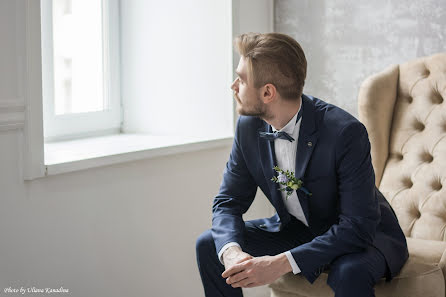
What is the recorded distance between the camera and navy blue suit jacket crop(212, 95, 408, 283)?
197cm

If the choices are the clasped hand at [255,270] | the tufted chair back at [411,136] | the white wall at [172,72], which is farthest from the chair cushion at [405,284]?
the white wall at [172,72]

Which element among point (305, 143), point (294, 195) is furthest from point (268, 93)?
point (294, 195)

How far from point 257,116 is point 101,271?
0.89 m

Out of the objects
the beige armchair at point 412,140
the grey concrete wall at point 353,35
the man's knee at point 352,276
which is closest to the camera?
the man's knee at point 352,276

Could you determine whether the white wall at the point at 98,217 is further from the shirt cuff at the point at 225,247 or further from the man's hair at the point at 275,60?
the man's hair at the point at 275,60

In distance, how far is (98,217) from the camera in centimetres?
241

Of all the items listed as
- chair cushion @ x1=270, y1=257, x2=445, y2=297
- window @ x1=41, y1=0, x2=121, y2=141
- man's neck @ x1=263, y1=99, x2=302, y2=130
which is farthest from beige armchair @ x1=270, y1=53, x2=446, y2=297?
window @ x1=41, y1=0, x2=121, y2=141

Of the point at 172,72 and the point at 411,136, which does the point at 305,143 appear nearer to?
the point at 411,136

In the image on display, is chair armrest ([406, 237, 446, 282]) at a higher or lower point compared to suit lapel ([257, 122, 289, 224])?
lower

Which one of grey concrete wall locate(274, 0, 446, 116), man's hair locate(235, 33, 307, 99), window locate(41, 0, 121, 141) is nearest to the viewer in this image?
man's hair locate(235, 33, 307, 99)

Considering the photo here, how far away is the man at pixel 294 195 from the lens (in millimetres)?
1961

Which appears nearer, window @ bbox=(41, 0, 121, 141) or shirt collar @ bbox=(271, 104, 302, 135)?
shirt collar @ bbox=(271, 104, 302, 135)

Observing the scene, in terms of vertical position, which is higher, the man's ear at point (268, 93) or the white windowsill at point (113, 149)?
the man's ear at point (268, 93)

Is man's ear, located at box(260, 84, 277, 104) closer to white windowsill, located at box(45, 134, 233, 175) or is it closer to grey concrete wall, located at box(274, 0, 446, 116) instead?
white windowsill, located at box(45, 134, 233, 175)
